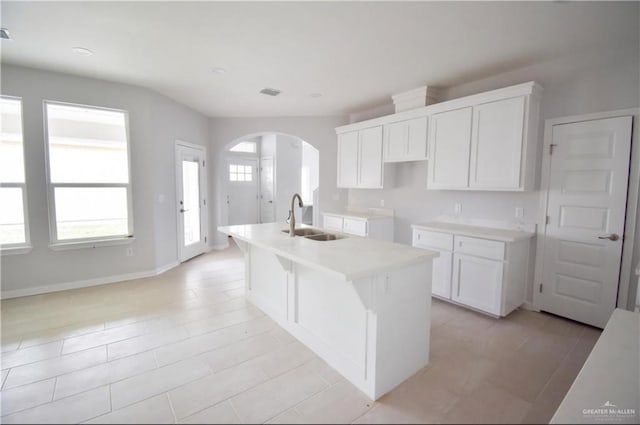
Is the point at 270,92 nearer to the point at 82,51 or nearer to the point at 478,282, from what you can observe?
the point at 82,51

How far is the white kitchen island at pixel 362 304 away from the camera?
1800 mm

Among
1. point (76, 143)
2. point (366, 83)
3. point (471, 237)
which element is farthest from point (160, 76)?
point (471, 237)

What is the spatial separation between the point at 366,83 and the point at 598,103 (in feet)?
7.47

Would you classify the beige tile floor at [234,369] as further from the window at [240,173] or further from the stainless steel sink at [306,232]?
the window at [240,173]

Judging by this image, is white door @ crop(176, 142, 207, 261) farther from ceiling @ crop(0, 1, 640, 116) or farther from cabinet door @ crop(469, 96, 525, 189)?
cabinet door @ crop(469, 96, 525, 189)

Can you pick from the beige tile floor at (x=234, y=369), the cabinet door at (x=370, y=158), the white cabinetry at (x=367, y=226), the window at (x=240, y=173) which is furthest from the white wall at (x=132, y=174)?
the cabinet door at (x=370, y=158)

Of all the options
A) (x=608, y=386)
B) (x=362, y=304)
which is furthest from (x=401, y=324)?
(x=608, y=386)

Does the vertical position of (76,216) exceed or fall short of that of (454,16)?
it falls short

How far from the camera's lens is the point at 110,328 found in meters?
2.70

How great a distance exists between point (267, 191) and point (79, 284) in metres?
4.50

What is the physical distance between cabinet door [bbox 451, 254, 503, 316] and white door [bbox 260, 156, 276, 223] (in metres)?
5.13

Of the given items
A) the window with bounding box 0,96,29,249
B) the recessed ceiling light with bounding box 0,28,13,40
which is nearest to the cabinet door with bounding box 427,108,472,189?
the recessed ceiling light with bounding box 0,28,13,40

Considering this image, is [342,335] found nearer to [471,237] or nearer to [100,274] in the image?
[471,237]

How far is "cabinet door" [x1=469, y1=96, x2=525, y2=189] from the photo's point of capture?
2842 mm
